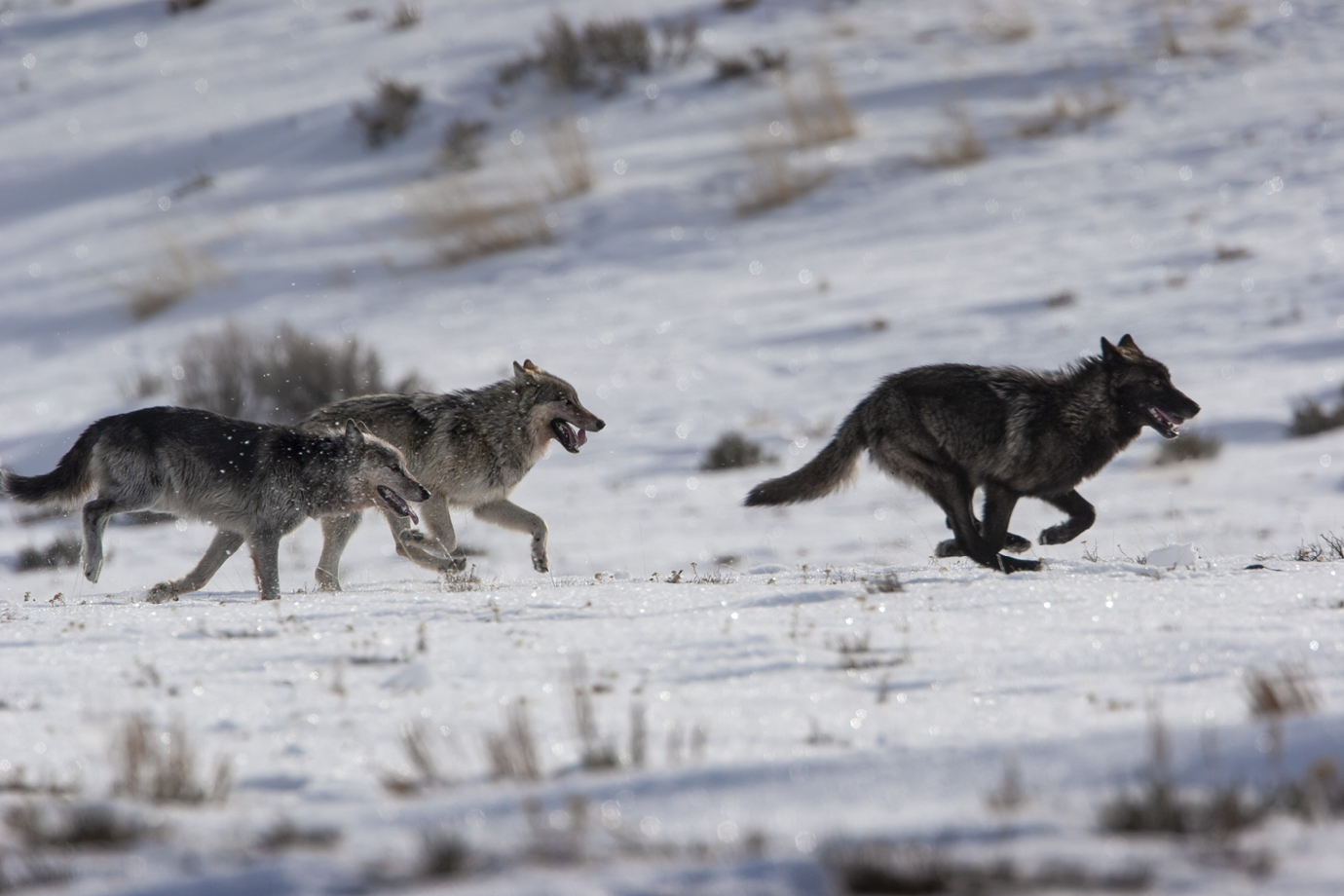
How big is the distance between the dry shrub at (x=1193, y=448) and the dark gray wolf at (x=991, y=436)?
3847mm

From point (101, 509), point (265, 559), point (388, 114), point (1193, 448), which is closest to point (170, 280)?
point (388, 114)

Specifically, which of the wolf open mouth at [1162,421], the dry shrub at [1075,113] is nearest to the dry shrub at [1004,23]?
the dry shrub at [1075,113]

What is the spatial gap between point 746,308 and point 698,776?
13606 millimetres

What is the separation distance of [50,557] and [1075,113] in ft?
53.2

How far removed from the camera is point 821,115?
67.3 ft

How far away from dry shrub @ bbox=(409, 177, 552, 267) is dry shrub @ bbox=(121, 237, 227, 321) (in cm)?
322

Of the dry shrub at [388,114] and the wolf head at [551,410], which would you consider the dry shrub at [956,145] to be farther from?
the wolf head at [551,410]

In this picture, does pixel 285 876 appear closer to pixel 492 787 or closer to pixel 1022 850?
→ pixel 492 787

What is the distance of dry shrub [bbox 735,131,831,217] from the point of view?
19.5 metres

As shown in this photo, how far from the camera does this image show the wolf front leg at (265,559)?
7473mm

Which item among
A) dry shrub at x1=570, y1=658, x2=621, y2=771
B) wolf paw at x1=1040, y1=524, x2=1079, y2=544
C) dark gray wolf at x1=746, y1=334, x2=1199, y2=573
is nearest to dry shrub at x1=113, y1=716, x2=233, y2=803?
dry shrub at x1=570, y1=658, x2=621, y2=771

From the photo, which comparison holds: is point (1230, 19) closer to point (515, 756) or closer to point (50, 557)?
point (50, 557)

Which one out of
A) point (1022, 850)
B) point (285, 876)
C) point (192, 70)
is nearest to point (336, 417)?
point (285, 876)

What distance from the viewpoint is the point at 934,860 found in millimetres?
2641
